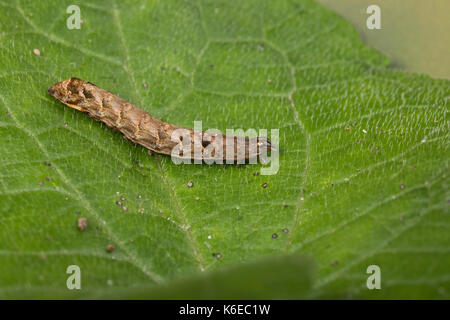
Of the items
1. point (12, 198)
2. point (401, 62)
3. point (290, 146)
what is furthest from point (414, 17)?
point (12, 198)

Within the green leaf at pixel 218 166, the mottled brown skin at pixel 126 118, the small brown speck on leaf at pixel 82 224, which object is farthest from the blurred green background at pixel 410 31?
the small brown speck on leaf at pixel 82 224

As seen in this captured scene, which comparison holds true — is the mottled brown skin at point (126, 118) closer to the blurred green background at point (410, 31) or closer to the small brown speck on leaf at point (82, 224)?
the small brown speck on leaf at point (82, 224)

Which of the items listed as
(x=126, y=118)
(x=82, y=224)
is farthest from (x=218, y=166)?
(x=82, y=224)

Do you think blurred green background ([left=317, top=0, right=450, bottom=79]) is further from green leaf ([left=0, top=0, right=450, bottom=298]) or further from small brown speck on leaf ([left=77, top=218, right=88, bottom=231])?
small brown speck on leaf ([left=77, top=218, right=88, bottom=231])

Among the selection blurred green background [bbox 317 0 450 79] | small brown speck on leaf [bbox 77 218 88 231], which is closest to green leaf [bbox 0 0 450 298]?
small brown speck on leaf [bbox 77 218 88 231]

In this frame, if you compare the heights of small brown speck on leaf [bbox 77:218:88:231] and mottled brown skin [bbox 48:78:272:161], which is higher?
mottled brown skin [bbox 48:78:272:161]

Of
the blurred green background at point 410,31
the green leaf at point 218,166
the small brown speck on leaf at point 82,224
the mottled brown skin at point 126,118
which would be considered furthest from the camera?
the blurred green background at point 410,31
